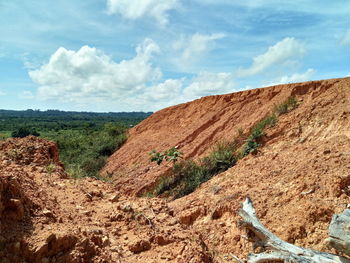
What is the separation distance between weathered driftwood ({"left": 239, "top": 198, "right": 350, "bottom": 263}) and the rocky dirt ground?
44 centimetres

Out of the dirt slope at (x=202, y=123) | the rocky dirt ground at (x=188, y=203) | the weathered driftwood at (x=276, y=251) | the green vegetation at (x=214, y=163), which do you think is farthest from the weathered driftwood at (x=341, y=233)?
the dirt slope at (x=202, y=123)

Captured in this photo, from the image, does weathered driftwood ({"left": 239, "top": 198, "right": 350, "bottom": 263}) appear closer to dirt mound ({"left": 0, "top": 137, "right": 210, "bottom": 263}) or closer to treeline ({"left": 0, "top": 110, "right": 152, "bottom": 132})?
dirt mound ({"left": 0, "top": 137, "right": 210, "bottom": 263})

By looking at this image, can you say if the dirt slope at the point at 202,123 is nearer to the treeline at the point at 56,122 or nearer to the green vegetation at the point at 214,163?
the green vegetation at the point at 214,163

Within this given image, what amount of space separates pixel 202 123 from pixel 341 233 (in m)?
12.2

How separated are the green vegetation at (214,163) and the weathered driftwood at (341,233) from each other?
6049 millimetres

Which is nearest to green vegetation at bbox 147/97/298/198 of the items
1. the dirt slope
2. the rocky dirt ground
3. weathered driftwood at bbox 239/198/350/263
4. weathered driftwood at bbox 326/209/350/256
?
the rocky dirt ground

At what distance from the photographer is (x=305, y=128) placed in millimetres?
9117

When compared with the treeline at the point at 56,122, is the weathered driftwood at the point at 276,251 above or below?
below

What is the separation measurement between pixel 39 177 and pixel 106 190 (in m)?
1.14

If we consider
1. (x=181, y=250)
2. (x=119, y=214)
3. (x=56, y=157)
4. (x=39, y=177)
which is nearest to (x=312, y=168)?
(x=181, y=250)

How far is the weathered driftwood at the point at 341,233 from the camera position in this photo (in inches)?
119

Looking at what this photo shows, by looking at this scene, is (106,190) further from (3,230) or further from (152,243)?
(3,230)

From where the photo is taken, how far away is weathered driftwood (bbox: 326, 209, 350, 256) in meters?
3.02

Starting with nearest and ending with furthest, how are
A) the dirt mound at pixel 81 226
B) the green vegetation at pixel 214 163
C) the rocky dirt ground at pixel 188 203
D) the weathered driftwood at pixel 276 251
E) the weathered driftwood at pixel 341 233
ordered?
the dirt mound at pixel 81 226 → the rocky dirt ground at pixel 188 203 → the weathered driftwood at pixel 341 233 → the weathered driftwood at pixel 276 251 → the green vegetation at pixel 214 163
